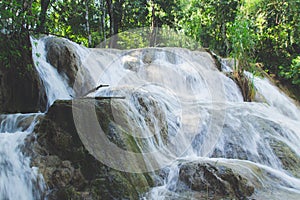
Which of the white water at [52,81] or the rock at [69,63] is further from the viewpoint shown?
the rock at [69,63]

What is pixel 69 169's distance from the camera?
292cm

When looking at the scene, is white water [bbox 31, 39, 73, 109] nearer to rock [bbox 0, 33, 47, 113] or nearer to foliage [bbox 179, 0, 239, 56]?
rock [bbox 0, 33, 47, 113]

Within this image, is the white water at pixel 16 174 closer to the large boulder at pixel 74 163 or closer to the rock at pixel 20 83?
the large boulder at pixel 74 163

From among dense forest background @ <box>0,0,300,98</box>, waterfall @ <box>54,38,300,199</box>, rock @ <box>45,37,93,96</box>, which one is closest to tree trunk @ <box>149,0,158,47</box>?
dense forest background @ <box>0,0,300,98</box>

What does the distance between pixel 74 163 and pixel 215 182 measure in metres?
1.42

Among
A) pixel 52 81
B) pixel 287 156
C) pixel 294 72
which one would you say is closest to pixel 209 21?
pixel 294 72

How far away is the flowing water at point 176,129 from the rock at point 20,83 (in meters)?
0.23

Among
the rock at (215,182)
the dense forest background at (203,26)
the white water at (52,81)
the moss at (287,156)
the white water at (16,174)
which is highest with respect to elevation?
the dense forest background at (203,26)

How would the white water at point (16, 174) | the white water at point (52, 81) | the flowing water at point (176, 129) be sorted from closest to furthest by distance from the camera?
the white water at point (16, 174)
the flowing water at point (176, 129)
the white water at point (52, 81)

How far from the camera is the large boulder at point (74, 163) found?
2.81 m

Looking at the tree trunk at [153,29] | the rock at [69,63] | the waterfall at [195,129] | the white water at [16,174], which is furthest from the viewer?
the tree trunk at [153,29]

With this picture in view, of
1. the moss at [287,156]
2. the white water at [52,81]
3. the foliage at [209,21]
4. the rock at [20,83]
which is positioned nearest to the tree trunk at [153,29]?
the foliage at [209,21]

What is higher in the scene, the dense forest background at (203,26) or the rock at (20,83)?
the dense forest background at (203,26)

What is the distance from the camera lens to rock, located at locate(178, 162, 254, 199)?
9.43ft
